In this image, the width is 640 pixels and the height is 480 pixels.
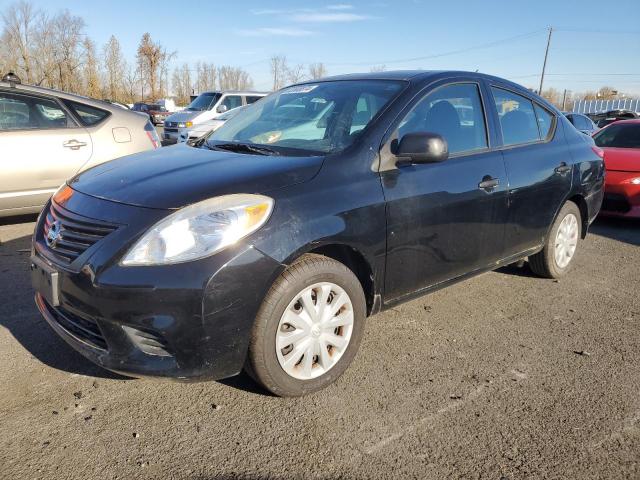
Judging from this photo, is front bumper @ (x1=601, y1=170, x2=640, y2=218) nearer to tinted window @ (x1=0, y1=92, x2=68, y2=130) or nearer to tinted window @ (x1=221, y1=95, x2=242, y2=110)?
tinted window @ (x1=0, y1=92, x2=68, y2=130)

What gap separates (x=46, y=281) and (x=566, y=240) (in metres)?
4.06

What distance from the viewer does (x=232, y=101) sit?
1574 centimetres

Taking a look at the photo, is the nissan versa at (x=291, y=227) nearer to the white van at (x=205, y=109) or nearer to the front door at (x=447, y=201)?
the front door at (x=447, y=201)

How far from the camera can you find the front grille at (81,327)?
2397 millimetres

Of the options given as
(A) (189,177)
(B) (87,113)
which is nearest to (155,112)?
(B) (87,113)

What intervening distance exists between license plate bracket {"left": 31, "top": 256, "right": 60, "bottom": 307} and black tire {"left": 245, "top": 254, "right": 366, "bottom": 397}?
3.19 ft

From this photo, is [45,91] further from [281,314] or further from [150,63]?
[150,63]

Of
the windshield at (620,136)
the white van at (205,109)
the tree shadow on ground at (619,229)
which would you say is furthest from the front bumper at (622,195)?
the white van at (205,109)

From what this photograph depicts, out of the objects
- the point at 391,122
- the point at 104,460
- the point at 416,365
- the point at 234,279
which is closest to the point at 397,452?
the point at 416,365

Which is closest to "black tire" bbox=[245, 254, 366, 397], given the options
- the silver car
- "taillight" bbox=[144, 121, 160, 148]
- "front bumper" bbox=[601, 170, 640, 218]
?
the silver car

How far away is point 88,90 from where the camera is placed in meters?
45.3

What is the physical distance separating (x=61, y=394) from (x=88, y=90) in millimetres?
48722

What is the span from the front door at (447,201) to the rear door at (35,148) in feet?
12.7

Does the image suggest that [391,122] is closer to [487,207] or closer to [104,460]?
[487,207]
